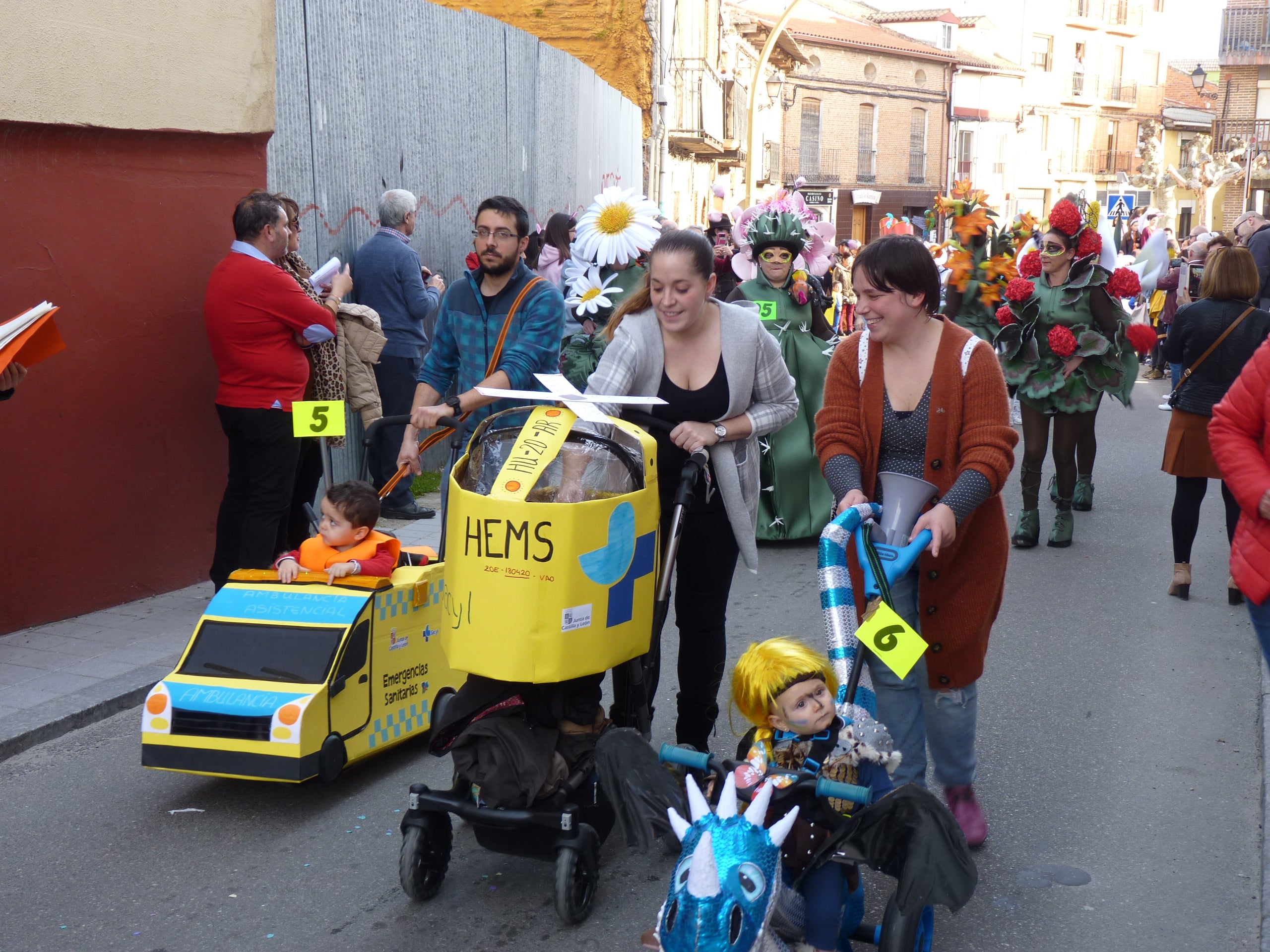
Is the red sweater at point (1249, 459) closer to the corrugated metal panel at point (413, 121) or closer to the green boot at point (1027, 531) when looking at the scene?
the green boot at point (1027, 531)

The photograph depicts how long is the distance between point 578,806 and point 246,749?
1.19m

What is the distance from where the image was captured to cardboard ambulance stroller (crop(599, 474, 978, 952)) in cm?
256

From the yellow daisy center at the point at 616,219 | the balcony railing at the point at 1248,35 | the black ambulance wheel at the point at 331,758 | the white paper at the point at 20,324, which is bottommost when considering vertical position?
the black ambulance wheel at the point at 331,758

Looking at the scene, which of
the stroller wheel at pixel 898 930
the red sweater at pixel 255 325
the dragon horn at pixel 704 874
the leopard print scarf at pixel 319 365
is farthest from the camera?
the leopard print scarf at pixel 319 365

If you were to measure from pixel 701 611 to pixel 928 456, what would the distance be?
96cm

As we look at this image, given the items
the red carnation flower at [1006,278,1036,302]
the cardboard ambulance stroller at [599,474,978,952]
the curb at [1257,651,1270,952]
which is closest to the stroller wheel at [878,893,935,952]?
the cardboard ambulance stroller at [599,474,978,952]

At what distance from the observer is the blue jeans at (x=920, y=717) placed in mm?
3549

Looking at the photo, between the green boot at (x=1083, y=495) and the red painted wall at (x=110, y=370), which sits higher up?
the red painted wall at (x=110, y=370)

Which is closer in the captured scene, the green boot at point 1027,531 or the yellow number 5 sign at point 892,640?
the yellow number 5 sign at point 892,640

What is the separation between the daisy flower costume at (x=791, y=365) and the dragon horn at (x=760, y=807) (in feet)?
18.0

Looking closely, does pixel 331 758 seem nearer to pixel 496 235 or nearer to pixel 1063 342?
pixel 496 235

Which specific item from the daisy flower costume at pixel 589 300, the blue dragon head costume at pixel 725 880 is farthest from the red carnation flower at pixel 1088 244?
the blue dragon head costume at pixel 725 880

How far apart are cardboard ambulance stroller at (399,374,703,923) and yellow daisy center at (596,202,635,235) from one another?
5.64ft

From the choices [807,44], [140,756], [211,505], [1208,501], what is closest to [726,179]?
[807,44]
